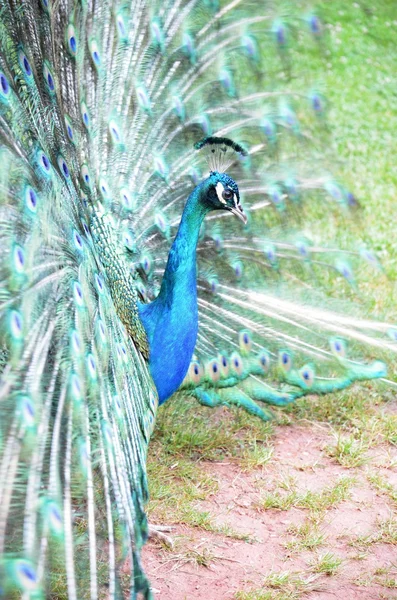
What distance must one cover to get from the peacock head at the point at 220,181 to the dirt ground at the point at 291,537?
98 cm

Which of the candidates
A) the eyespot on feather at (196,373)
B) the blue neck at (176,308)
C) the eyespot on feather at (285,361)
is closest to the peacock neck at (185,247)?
the blue neck at (176,308)

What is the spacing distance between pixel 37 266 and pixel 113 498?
1.83ft

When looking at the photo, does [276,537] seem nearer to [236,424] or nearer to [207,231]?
[236,424]

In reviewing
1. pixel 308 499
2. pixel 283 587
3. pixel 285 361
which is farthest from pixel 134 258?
pixel 283 587

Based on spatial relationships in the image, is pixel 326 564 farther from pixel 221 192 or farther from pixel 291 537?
pixel 221 192

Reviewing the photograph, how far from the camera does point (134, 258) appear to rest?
2844 mm

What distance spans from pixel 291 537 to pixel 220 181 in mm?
1175

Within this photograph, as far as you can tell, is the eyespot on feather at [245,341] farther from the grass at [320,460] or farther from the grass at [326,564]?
the grass at [326,564]

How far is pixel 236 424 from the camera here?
327 centimetres

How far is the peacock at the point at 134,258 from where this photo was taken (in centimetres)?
176

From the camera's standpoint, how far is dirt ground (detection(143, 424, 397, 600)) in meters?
2.42

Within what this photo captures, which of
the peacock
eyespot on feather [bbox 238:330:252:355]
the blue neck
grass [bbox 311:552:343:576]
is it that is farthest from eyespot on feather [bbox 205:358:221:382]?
grass [bbox 311:552:343:576]

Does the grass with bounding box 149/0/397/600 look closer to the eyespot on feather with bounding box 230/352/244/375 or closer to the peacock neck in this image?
the eyespot on feather with bounding box 230/352/244/375

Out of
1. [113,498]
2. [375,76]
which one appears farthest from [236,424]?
[375,76]
